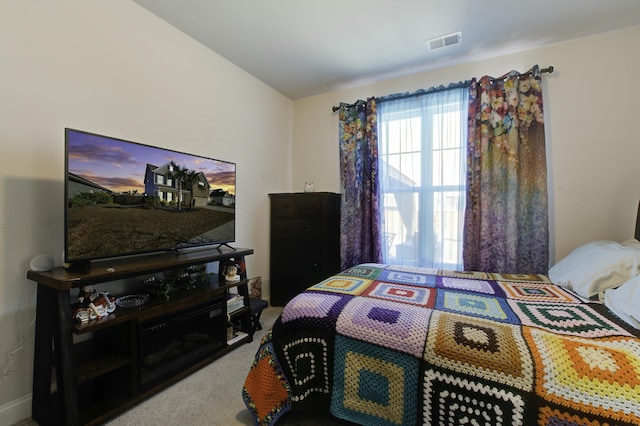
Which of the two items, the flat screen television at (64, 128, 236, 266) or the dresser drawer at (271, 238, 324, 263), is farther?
the dresser drawer at (271, 238, 324, 263)

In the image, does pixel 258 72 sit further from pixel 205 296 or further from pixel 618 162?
pixel 618 162

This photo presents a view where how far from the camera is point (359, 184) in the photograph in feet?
10.2

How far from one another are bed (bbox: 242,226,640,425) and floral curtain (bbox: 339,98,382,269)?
1326mm

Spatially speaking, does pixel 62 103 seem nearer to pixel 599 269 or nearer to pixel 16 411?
pixel 16 411

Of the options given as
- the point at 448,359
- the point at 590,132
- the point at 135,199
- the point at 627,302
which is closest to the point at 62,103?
the point at 135,199

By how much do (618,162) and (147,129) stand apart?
3643 millimetres

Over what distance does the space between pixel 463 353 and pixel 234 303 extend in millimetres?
1742

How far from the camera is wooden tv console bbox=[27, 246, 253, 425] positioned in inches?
52.9

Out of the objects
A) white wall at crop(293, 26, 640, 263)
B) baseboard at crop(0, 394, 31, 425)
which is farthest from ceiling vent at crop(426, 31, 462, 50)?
baseboard at crop(0, 394, 31, 425)

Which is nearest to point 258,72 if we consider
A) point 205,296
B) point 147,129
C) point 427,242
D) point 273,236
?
point 147,129

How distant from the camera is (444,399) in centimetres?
102

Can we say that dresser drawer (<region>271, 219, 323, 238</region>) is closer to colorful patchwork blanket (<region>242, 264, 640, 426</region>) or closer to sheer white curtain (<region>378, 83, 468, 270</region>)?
sheer white curtain (<region>378, 83, 468, 270</region>)

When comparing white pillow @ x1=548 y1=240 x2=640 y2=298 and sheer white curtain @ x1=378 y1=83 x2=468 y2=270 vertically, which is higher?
sheer white curtain @ x1=378 y1=83 x2=468 y2=270

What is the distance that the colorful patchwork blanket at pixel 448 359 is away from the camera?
0.89 m
